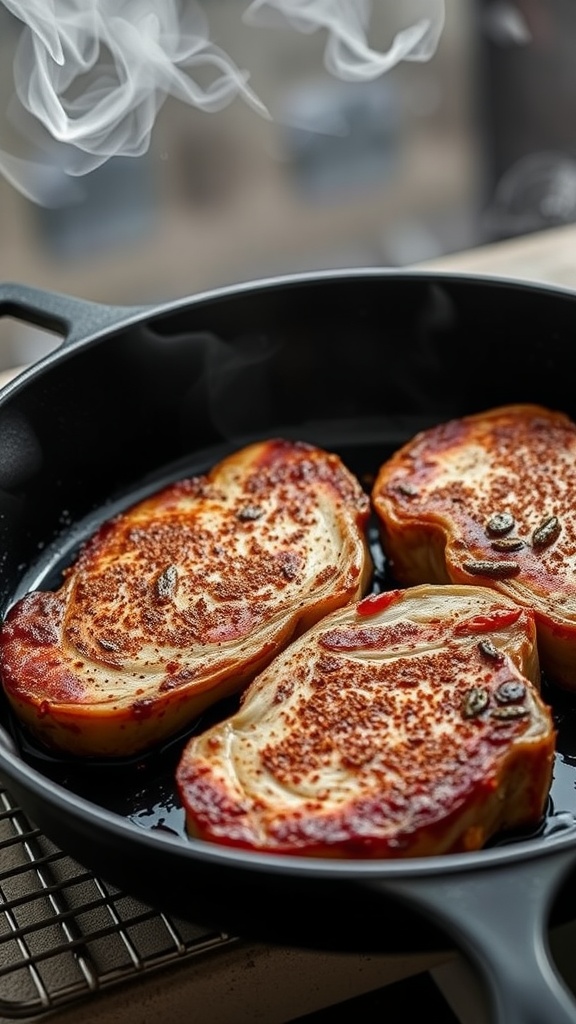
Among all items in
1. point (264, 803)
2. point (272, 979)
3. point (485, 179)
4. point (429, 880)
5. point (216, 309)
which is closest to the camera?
point (429, 880)

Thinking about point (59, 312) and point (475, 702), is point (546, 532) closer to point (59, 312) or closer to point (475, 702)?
point (475, 702)

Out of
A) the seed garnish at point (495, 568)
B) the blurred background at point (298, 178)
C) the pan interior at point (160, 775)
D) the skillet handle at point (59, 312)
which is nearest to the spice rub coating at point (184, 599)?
the pan interior at point (160, 775)

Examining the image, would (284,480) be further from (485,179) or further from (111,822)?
(485,179)

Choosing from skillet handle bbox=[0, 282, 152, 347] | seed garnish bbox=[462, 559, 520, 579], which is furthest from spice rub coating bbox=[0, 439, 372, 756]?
skillet handle bbox=[0, 282, 152, 347]

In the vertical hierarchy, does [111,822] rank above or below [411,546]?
above

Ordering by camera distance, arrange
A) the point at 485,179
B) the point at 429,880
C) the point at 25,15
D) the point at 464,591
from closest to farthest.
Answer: the point at 429,880 < the point at 464,591 < the point at 25,15 < the point at 485,179

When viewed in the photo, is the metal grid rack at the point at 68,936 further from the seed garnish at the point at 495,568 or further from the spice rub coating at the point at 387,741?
the seed garnish at the point at 495,568

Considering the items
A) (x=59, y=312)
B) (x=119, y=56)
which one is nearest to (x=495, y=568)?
(x=59, y=312)

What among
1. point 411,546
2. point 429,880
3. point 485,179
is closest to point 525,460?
point 411,546
